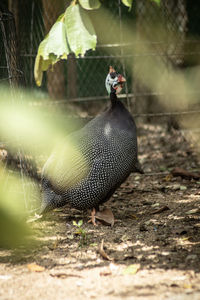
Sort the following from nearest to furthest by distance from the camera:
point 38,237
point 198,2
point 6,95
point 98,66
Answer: point 38,237 < point 6,95 < point 98,66 < point 198,2

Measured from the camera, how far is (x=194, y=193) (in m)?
4.15

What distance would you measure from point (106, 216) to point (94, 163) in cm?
46

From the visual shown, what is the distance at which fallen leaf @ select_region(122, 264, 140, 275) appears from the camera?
249cm

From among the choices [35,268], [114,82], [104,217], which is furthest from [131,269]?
[114,82]

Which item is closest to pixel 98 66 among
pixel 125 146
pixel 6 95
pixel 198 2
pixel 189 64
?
pixel 189 64

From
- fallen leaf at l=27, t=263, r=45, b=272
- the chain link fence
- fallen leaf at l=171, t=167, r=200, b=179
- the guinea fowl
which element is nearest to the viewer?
fallen leaf at l=27, t=263, r=45, b=272

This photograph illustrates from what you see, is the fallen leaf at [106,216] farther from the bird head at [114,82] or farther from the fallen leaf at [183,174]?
the fallen leaf at [183,174]

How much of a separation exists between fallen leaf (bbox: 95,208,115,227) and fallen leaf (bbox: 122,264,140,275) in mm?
912

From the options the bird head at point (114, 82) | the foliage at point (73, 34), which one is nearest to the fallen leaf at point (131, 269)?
the foliage at point (73, 34)

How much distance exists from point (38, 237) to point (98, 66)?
14.3 feet

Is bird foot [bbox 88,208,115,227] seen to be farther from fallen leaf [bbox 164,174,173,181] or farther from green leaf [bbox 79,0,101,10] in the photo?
green leaf [bbox 79,0,101,10]

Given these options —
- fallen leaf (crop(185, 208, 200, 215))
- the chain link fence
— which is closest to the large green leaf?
fallen leaf (crop(185, 208, 200, 215))

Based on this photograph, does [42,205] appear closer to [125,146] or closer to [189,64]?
[125,146]

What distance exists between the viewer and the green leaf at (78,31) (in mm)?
1699
